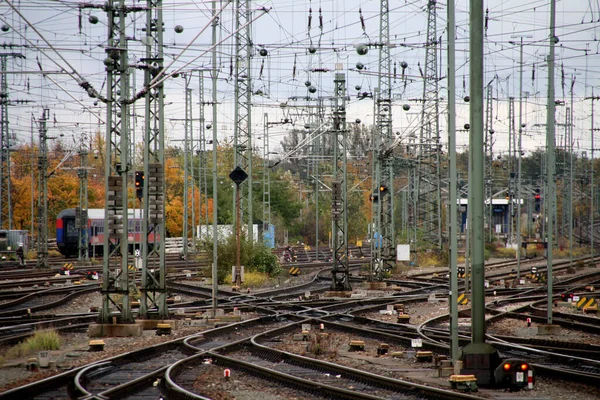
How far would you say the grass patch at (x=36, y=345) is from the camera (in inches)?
671

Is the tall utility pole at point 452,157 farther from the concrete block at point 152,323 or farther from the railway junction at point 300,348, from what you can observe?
the concrete block at point 152,323

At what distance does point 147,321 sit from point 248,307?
5903 mm

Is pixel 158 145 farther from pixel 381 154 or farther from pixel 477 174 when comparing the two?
pixel 381 154

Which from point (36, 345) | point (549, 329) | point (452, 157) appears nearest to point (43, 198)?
point (36, 345)

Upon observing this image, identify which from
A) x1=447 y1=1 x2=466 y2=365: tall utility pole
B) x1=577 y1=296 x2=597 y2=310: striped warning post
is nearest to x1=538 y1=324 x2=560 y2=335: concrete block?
x1=577 y1=296 x2=597 y2=310: striped warning post

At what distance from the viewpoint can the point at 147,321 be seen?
2148 centimetres

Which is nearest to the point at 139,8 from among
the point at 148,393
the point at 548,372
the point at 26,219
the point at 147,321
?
the point at 147,321

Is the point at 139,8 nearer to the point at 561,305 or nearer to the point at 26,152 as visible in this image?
the point at 561,305

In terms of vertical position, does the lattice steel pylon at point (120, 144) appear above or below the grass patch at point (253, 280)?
above

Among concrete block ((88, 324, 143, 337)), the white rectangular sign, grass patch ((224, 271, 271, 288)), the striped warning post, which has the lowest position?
grass patch ((224, 271, 271, 288))

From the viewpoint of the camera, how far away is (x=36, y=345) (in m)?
17.6

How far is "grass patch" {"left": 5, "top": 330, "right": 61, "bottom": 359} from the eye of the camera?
55.9ft

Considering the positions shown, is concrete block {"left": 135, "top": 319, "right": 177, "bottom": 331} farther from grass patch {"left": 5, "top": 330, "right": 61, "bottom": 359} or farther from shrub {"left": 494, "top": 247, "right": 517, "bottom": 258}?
shrub {"left": 494, "top": 247, "right": 517, "bottom": 258}

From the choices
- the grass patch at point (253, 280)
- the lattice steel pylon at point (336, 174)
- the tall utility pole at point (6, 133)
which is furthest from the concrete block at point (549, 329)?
the tall utility pole at point (6, 133)
